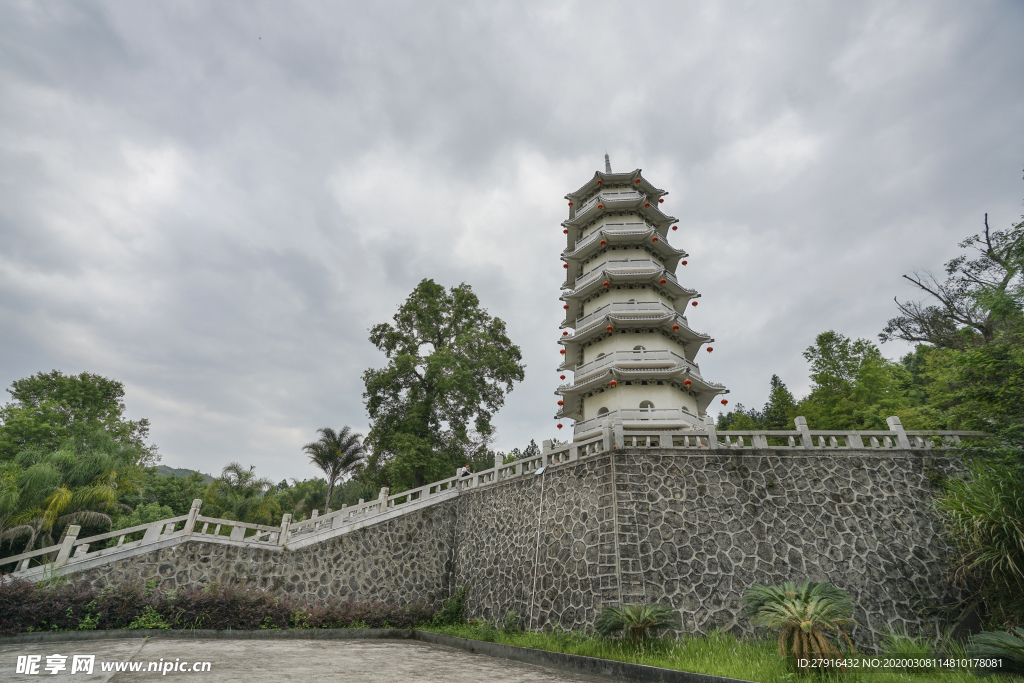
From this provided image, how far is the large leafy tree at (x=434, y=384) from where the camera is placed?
77.5 ft

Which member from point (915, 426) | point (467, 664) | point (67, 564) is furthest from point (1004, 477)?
point (67, 564)

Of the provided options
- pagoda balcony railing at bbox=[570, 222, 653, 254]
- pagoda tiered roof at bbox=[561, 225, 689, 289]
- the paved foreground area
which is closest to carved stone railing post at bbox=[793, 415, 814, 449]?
the paved foreground area

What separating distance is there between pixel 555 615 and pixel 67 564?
12748 millimetres

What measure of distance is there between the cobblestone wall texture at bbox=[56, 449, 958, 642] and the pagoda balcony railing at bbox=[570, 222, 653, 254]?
488 inches

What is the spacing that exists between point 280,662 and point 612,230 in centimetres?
2006

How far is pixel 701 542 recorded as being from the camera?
11742mm

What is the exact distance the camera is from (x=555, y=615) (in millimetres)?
12414

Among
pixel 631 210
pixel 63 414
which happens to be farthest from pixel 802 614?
pixel 63 414

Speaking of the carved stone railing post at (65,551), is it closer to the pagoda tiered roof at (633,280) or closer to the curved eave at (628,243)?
the pagoda tiered roof at (633,280)

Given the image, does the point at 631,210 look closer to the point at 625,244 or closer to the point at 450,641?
the point at 625,244

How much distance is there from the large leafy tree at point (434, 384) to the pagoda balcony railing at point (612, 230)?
7664 mm

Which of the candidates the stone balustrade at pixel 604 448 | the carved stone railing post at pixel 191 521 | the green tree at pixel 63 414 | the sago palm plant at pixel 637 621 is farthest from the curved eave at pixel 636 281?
the green tree at pixel 63 414

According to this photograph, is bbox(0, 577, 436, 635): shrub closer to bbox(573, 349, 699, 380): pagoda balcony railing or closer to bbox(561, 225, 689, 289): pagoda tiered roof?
bbox(573, 349, 699, 380): pagoda balcony railing

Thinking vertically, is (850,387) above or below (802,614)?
above
